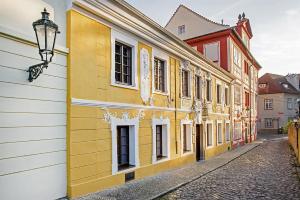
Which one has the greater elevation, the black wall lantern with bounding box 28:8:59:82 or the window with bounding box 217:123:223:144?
the black wall lantern with bounding box 28:8:59:82

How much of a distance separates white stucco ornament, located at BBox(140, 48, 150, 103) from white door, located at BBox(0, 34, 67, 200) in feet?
12.3

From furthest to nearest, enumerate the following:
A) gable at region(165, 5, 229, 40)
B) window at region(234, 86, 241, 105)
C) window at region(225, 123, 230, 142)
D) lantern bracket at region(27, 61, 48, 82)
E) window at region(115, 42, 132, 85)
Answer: window at region(234, 86, 241, 105)
gable at region(165, 5, 229, 40)
window at region(225, 123, 230, 142)
window at region(115, 42, 132, 85)
lantern bracket at region(27, 61, 48, 82)

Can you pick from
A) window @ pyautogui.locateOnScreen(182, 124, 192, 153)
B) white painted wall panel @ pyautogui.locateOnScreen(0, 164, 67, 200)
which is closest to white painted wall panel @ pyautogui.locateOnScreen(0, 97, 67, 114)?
white painted wall panel @ pyautogui.locateOnScreen(0, 164, 67, 200)

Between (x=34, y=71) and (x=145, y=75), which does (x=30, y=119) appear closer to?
(x=34, y=71)

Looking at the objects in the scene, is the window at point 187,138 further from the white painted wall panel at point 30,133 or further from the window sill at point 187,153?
the white painted wall panel at point 30,133

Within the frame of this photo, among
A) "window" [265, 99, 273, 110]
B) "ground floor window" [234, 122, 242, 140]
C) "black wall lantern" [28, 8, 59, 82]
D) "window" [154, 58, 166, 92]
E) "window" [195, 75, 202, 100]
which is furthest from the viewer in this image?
"window" [265, 99, 273, 110]

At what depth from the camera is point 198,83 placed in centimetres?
1673

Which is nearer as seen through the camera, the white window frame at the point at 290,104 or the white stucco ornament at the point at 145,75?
the white stucco ornament at the point at 145,75

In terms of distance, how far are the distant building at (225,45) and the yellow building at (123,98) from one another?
332 inches

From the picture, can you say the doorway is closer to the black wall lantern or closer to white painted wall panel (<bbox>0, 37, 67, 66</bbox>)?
white painted wall panel (<bbox>0, 37, 67, 66</bbox>)

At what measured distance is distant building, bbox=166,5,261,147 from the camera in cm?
2292

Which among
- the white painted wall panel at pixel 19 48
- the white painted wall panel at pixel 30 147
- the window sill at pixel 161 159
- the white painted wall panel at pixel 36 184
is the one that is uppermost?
the white painted wall panel at pixel 19 48

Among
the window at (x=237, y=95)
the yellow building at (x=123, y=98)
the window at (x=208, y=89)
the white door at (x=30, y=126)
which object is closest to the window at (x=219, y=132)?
the window at (x=208, y=89)

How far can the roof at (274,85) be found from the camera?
48.1 meters
